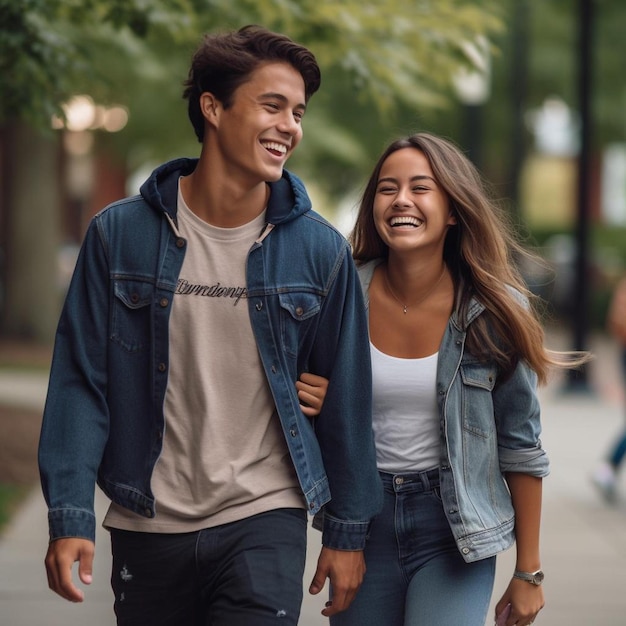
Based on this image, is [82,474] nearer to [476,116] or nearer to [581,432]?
[581,432]

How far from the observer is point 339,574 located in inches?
131

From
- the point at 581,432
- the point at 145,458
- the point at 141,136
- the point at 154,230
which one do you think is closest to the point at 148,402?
the point at 145,458

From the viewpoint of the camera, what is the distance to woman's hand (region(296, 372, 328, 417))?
3264 millimetres

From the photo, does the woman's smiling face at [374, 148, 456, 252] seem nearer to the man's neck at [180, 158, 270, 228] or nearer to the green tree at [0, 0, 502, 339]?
the man's neck at [180, 158, 270, 228]

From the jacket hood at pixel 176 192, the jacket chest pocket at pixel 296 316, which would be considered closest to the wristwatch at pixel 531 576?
the jacket chest pocket at pixel 296 316

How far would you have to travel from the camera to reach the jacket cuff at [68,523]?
121 inches

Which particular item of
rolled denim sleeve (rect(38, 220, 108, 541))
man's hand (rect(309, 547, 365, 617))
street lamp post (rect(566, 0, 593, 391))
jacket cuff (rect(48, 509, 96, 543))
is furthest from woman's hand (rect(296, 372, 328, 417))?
street lamp post (rect(566, 0, 593, 391))

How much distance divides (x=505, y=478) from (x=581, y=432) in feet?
30.3

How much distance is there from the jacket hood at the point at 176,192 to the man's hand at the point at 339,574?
82 cm

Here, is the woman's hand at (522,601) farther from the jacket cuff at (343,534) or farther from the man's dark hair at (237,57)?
the man's dark hair at (237,57)

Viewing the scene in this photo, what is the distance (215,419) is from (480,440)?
77 cm

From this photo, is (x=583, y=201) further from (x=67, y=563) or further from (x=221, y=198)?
(x=67, y=563)

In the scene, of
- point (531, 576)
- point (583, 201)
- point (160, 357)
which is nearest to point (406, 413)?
point (531, 576)

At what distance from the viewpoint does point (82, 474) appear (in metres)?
3.11
